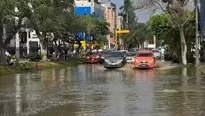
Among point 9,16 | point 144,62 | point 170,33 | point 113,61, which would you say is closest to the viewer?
point 9,16

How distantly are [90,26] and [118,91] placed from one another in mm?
60820

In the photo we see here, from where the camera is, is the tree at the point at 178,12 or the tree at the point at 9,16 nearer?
the tree at the point at 9,16

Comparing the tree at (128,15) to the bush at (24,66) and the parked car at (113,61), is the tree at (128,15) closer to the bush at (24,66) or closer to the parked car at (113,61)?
the parked car at (113,61)

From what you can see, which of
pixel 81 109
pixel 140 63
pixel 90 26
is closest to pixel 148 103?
pixel 81 109

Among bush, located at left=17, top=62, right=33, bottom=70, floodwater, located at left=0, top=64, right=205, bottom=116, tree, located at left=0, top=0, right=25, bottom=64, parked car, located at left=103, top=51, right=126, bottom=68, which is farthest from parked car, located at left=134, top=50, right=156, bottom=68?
floodwater, located at left=0, top=64, right=205, bottom=116

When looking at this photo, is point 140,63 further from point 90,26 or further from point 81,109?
point 90,26

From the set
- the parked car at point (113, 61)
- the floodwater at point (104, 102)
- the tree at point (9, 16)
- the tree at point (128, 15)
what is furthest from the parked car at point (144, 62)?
the tree at point (128, 15)

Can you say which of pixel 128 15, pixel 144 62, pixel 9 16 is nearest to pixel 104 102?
pixel 9 16

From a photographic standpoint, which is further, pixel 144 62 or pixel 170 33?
pixel 170 33

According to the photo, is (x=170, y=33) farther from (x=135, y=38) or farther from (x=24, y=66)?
(x=135, y=38)

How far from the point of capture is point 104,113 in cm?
1409

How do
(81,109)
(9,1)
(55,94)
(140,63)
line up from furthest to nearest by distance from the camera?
(140,63), (9,1), (55,94), (81,109)

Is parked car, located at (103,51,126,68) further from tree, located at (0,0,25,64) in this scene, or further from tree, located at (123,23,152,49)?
tree, located at (123,23,152,49)

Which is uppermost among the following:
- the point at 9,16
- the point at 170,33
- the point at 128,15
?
the point at 128,15
